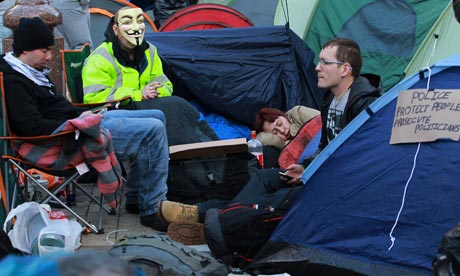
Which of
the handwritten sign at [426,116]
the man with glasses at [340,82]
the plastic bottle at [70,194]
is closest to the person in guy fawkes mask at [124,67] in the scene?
the plastic bottle at [70,194]

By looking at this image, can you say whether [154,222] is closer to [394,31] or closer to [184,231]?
[184,231]

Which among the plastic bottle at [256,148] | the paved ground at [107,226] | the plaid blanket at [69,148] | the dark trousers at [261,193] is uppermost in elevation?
the plaid blanket at [69,148]

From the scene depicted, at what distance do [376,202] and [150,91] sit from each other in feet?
8.15

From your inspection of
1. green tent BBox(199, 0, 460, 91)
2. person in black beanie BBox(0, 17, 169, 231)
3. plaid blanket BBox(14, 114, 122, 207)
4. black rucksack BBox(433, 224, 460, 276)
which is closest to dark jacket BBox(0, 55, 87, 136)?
person in black beanie BBox(0, 17, 169, 231)

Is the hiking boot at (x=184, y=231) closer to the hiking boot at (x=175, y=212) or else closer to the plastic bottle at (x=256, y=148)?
the hiking boot at (x=175, y=212)

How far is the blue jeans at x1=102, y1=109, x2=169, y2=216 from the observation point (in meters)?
5.94

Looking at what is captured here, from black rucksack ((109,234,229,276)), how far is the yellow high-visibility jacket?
1.95m

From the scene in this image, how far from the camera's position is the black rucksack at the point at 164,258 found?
15.4ft

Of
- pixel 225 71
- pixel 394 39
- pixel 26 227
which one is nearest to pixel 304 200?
pixel 26 227

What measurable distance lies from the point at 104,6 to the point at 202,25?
8.53 feet

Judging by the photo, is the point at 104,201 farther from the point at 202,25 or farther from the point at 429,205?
the point at 202,25

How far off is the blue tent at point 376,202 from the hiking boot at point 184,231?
0.59 metres

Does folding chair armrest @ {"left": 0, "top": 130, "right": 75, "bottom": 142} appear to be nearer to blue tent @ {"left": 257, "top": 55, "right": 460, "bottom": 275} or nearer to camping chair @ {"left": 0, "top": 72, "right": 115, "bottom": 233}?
camping chair @ {"left": 0, "top": 72, "right": 115, "bottom": 233}

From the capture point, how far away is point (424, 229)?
4.92 m
